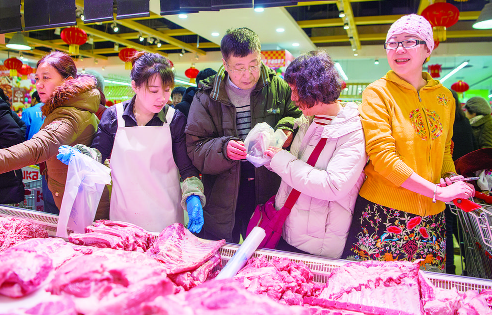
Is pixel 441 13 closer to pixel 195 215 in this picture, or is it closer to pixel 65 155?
pixel 195 215

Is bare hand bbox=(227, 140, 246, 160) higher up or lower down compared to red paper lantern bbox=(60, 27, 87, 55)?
lower down

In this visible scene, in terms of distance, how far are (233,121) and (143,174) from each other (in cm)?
62

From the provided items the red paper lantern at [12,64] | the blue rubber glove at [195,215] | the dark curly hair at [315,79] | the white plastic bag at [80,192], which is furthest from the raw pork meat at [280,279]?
the red paper lantern at [12,64]

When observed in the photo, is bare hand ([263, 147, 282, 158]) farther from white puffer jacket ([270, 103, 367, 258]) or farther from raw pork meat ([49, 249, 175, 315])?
raw pork meat ([49, 249, 175, 315])

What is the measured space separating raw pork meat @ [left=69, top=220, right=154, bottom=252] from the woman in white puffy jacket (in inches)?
27.5

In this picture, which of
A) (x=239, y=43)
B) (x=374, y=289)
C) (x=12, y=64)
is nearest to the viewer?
(x=374, y=289)

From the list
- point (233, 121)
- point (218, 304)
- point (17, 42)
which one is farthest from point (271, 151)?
point (17, 42)

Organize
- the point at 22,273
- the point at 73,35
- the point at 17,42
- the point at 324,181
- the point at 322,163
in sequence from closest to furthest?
the point at 22,273
the point at 324,181
the point at 322,163
the point at 73,35
the point at 17,42

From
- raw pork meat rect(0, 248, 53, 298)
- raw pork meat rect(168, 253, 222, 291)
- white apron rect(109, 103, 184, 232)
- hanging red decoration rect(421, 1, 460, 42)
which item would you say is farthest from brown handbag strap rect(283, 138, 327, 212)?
hanging red decoration rect(421, 1, 460, 42)

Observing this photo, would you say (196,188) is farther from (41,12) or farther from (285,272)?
(41,12)

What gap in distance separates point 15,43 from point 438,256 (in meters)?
9.64

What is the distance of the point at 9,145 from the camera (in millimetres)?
3404

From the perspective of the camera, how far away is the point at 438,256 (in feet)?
5.27

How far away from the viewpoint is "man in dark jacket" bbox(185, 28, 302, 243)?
6.12 ft
